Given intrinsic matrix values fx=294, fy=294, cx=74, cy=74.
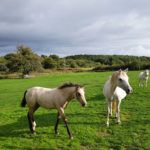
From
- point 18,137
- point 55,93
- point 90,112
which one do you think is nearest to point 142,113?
point 90,112

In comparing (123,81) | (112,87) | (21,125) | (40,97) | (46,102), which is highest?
(123,81)

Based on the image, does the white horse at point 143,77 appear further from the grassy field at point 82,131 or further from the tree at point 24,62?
the tree at point 24,62

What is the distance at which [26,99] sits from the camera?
12.3 m

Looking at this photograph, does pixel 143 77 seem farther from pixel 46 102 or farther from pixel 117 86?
pixel 46 102

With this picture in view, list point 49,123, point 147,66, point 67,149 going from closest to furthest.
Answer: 1. point 67,149
2. point 49,123
3. point 147,66

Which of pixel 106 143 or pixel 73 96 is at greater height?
pixel 73 96

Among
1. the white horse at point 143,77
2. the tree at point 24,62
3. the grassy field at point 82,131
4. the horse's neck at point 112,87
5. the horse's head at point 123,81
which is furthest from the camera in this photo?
the tree at point 24,62

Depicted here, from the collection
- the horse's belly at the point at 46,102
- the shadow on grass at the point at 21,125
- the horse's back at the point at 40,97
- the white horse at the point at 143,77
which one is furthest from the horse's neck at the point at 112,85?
the white horse at the point at 143,77

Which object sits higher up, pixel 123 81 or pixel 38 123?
pixel 123 81

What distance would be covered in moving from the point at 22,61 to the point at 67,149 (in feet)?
237

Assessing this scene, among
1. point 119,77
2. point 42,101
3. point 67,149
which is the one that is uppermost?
point 119,77

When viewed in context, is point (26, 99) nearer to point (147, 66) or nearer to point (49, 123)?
point (49, 123)

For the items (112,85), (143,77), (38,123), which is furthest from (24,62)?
(112,85)

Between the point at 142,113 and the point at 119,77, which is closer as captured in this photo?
the point at 119,77
